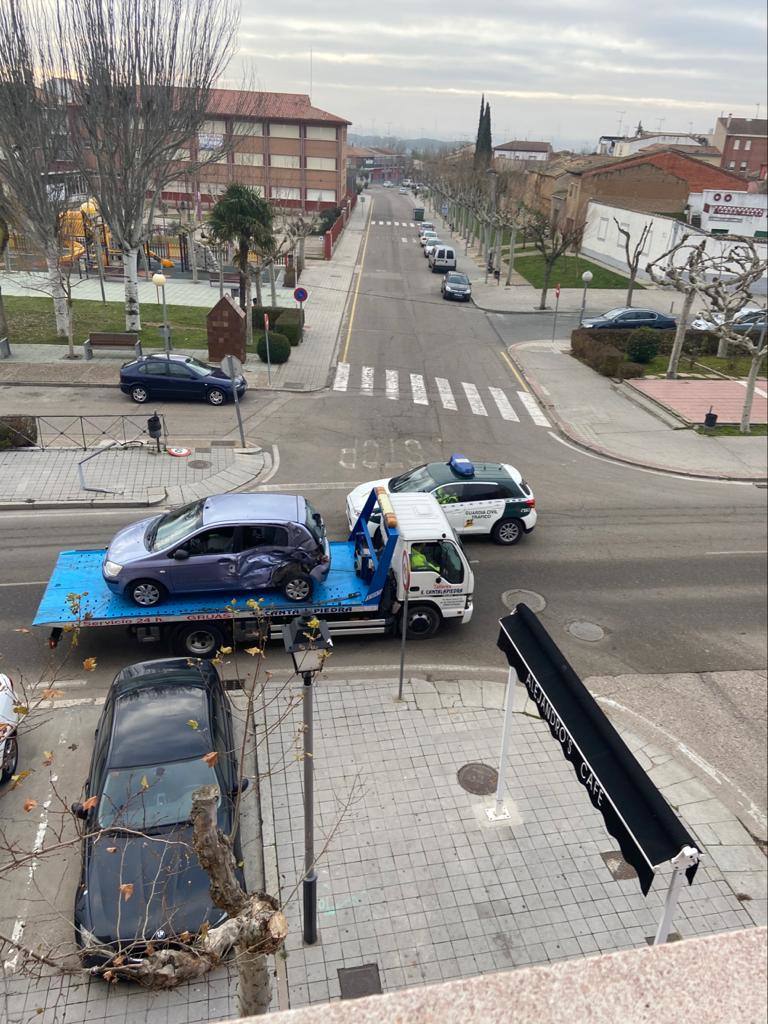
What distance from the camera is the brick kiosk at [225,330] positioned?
2619cm

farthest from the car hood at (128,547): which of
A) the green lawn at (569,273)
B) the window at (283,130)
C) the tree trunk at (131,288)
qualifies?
the window at (283,130)

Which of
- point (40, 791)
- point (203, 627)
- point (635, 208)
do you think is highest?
point (635, 208)

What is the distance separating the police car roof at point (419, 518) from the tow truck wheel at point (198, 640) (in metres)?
3.32

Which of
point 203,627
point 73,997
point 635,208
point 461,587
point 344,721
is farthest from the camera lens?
point 635,208

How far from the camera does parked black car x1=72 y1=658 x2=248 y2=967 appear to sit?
6.78 metres

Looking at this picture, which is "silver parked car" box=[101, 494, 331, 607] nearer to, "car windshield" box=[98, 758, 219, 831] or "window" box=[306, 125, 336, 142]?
"car windshield" box=[98, 758, 219, 831]

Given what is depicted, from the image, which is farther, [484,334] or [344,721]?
[484,334]

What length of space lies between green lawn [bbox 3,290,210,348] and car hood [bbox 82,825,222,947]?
2434 cm

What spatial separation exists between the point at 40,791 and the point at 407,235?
72.1 metres

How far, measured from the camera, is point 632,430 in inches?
925

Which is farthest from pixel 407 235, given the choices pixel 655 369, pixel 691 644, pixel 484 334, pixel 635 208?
pixel 691 644

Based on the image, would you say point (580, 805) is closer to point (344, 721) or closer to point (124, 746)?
point (344, 721)

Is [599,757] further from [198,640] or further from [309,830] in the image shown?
[198,640]

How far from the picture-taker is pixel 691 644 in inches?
507
